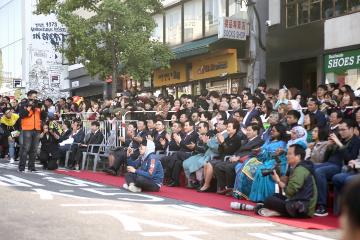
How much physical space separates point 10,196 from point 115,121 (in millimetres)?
6366

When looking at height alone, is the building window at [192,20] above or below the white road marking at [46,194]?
above

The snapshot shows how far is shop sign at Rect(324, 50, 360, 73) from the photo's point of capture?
1584cm

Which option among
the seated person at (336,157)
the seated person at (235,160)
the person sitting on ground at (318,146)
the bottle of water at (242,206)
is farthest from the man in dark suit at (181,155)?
the seated person at (336,157)

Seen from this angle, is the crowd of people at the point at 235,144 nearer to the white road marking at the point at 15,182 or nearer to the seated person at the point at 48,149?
the seated person at the point at 48,149

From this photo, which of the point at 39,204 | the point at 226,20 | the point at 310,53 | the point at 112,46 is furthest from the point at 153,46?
the point at 39,204

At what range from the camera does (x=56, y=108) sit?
20.8 meters

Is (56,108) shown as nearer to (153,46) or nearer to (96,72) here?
(96,72)

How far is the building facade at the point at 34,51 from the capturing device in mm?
34969

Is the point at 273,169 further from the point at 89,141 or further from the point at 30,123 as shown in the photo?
the point at 89,141

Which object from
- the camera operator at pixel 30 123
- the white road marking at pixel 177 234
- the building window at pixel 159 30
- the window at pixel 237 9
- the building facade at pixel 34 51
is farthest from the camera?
the building facade at pixel 34 51

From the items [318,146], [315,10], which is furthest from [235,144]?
[315,10]

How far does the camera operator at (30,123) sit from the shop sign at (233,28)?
26.7 ft

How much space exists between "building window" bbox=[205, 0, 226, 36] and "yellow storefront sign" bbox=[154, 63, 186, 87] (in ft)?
8.01

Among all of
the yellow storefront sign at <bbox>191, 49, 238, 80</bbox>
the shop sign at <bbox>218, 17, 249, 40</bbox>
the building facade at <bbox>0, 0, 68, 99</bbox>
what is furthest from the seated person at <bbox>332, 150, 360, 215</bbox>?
the building facade at <bbox>0, 0, 68, 99</bbox>
